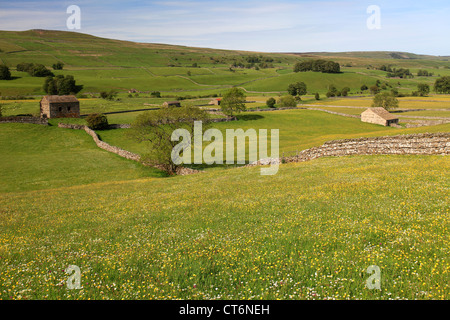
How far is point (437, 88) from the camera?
17112 centimetres

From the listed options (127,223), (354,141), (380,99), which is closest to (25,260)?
(127,223)

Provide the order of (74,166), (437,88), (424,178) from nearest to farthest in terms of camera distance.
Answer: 1. (424,178)
2. (74,166)
3. (437,88)

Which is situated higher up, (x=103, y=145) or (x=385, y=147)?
(x=385, y=147)

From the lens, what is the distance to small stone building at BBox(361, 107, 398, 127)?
84500 millimetres

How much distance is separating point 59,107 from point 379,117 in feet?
297

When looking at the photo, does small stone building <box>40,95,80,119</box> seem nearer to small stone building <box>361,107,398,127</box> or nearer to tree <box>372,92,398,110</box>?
small stone building <box>361,107,398,127</box>

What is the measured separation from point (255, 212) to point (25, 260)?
1059cm

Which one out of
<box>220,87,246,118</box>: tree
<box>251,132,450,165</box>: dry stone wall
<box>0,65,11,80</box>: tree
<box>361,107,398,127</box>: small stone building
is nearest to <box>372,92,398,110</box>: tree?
<box>361,107,398,127</box>: small stone building

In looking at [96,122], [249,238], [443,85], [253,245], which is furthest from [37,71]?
[443,85]

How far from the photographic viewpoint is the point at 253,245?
37.7ft

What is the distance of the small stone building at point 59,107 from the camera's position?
81.9 m

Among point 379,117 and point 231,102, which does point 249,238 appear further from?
point 379,117
